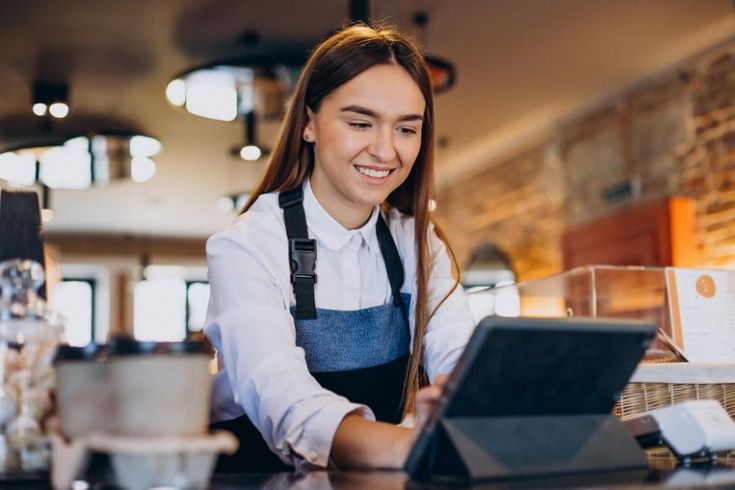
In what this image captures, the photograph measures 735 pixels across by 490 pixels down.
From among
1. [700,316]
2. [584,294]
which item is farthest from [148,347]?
[584,294]

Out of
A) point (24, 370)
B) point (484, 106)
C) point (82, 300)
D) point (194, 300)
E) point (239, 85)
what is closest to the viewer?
point (24, 370)

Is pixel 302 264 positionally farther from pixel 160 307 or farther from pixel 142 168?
pixel 160 307

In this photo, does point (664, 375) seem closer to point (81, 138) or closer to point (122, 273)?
point (81, 138)

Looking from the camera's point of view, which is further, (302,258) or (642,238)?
(642,238)

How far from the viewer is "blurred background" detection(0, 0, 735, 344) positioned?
15.8 feet

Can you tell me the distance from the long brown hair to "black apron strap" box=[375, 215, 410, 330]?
46 millimetres

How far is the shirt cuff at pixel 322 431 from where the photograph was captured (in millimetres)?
1184

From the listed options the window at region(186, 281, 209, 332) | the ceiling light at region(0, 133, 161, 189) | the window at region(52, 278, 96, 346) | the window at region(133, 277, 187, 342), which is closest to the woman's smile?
the ceiling light at region(0, 133, 161, 189)

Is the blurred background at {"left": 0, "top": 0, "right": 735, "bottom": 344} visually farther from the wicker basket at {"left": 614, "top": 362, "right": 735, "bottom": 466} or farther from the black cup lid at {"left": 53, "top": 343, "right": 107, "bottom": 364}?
the black cup lid at {"left": 53, "top": 343, "right": 107, "bottom": 364}

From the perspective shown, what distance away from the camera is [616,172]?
605cm

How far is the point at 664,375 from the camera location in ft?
5.06

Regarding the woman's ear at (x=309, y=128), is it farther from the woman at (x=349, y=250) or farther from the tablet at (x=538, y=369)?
the tablet at (x=538, y=369)

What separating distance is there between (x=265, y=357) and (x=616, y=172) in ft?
16.9

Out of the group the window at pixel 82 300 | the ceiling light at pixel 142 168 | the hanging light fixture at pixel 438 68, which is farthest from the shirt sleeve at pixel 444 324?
the window at pixel 82 300
